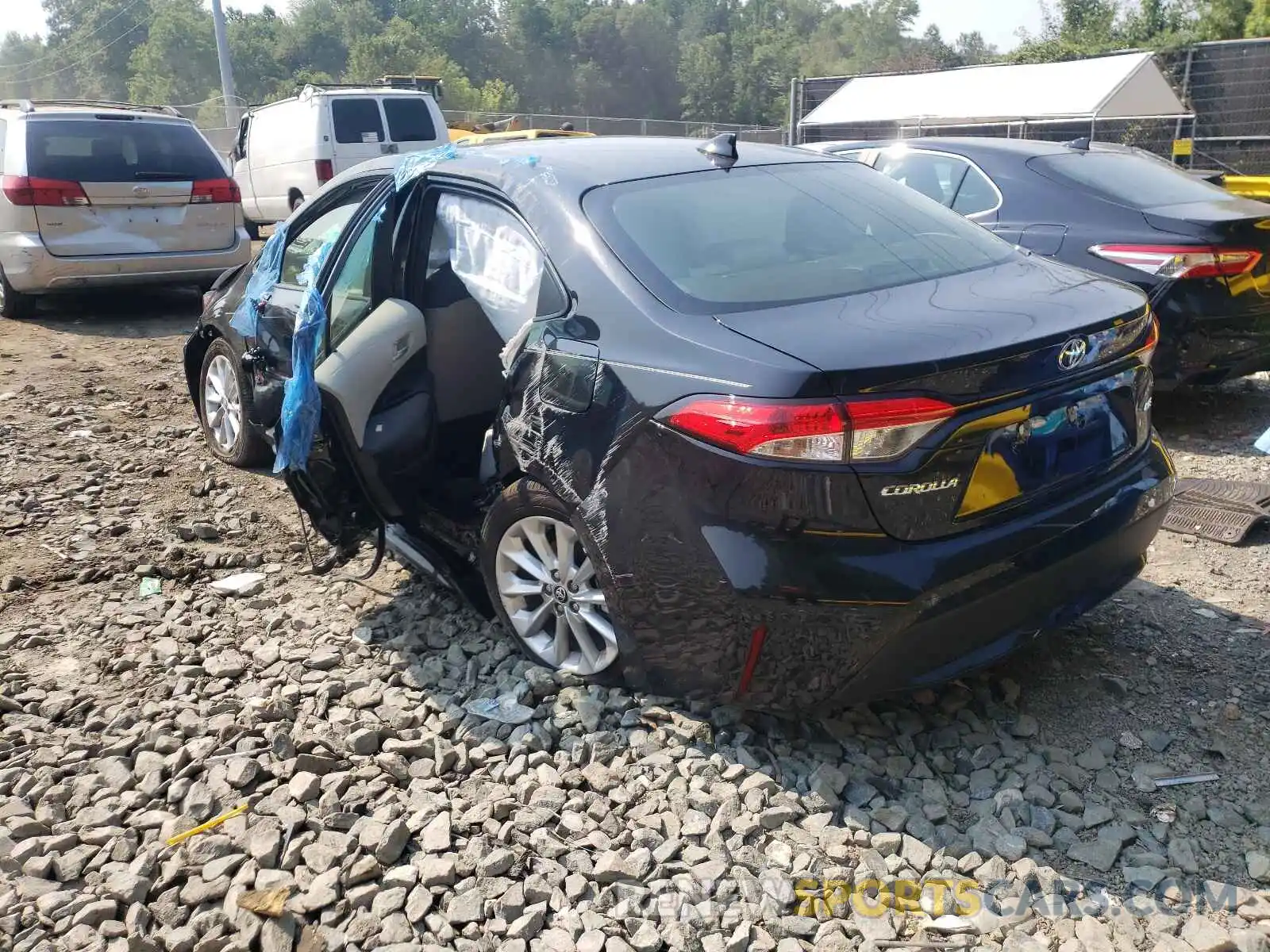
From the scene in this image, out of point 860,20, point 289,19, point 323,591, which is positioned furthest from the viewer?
point 860,20

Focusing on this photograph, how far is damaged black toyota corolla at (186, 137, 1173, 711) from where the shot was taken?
2.61 metres

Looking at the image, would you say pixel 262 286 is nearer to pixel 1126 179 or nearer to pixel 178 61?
pixel 1126 179

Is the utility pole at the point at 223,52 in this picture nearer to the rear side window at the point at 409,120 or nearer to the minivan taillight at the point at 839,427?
the rear side window at the point at 409,120

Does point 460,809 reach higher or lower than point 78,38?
lower

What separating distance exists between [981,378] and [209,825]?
2.33 m

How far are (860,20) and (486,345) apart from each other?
119m

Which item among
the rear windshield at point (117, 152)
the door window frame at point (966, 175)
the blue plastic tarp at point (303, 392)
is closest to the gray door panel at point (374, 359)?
the blue plastic tarp at point (303, 392)

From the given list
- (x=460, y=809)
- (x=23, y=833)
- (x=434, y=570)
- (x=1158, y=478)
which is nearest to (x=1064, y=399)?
(x=1158, y=478)

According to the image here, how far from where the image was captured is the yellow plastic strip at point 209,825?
9.15 feet

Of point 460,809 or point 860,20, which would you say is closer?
point 460,809

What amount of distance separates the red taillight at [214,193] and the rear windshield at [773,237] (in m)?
7.39

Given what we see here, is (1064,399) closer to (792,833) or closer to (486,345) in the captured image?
(792,833)

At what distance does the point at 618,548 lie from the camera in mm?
2934

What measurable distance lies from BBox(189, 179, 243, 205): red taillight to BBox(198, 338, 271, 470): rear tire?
4.38m
